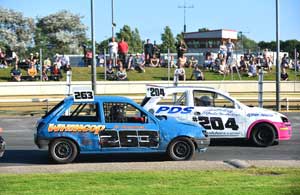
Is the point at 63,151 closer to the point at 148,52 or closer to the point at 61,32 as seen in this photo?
the point at 148,52

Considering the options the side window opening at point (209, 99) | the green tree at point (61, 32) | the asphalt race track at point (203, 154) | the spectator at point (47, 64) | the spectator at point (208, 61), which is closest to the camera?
the asphalt race track at point (203, 154)

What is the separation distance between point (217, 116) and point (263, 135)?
1.29m

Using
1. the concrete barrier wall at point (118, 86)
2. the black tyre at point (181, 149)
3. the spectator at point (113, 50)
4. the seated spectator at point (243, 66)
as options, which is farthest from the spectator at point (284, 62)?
the black tyre at point (181, 149)

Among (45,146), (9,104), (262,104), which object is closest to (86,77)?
(9,104)

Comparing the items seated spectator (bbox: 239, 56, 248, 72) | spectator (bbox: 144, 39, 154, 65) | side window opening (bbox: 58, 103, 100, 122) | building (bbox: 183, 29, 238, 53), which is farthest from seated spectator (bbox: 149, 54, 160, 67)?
side window opening (bbox: 58, 103, 100, 122)

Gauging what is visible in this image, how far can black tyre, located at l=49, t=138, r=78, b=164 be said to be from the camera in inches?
468

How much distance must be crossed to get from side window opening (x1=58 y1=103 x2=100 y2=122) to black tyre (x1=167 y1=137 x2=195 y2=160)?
5.29 feet

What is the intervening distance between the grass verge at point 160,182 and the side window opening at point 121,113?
237 cm

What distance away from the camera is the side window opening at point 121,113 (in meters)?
12.2

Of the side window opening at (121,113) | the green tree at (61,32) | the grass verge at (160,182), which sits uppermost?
the green tree at (61,32)

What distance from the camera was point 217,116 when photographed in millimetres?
14422

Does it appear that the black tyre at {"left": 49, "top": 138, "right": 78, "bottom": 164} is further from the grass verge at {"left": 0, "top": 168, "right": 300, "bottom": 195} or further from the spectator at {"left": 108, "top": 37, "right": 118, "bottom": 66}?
the spectator at {"left": 108, "top": 37, "right": 118, "bottom": 66}

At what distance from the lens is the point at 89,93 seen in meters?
12.4

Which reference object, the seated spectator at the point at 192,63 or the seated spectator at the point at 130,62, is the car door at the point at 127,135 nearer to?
the seated spectator at the point at 130,62
